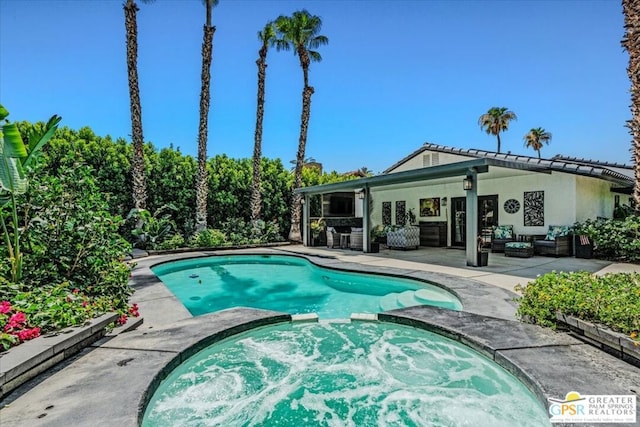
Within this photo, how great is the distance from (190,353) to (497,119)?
3930 cm

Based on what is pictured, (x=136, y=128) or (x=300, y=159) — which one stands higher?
(x=136, y=128)

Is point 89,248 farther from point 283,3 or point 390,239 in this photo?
point 283,3

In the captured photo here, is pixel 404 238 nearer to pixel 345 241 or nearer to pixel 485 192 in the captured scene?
pixel 345 241

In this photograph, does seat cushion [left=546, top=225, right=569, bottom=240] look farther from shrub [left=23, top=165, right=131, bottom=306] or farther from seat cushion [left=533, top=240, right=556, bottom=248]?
shrub [left=23, top=165, right=131, bottom=306]

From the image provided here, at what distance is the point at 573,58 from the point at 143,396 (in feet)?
61.5

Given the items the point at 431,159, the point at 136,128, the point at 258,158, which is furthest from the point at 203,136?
the point at 431,159

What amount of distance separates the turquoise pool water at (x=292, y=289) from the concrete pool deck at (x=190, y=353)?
100 cm

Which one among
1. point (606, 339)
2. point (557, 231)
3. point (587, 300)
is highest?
point (557, 231)

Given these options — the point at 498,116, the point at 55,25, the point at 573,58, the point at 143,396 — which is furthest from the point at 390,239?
the point at 498,116

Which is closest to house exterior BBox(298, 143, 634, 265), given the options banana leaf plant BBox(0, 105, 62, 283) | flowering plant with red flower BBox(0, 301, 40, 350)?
banana leaf plant BBox(0, 105, 62, 283)

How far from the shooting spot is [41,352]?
307 centimetres

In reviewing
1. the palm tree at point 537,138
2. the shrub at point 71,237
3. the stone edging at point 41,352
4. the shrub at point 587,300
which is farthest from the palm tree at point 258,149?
the palm tree at point 537,138

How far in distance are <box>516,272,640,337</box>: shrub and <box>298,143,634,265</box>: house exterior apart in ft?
15.4

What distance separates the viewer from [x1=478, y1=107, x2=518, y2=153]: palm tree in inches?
1384
